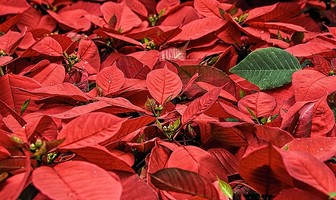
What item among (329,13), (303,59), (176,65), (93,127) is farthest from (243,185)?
(329,13)

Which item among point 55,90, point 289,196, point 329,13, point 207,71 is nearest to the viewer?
point 289,196

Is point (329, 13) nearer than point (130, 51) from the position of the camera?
No

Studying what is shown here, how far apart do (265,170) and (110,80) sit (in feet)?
1.22

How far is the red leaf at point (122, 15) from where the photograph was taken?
1.29 metres

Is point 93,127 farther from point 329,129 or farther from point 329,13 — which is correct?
point 329,13

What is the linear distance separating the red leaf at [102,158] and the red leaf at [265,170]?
0.16 m

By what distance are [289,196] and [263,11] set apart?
0.69 m

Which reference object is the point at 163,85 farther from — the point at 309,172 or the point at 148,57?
the point at 309,172

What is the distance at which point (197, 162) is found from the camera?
81 centimetres

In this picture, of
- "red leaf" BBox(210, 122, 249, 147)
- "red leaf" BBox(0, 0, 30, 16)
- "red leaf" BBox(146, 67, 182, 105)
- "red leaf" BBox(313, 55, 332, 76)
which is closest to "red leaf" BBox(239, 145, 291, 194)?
"red leaf" BBox(210, 122, 249, 147)

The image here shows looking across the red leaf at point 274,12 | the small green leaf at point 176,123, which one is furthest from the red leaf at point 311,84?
the red leaf at point 274,12

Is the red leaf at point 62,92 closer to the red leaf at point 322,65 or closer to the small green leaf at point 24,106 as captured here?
the small green leaf at point 24,106

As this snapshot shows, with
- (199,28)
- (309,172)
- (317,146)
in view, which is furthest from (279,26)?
(309,172)

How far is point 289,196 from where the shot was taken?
2.30ft
